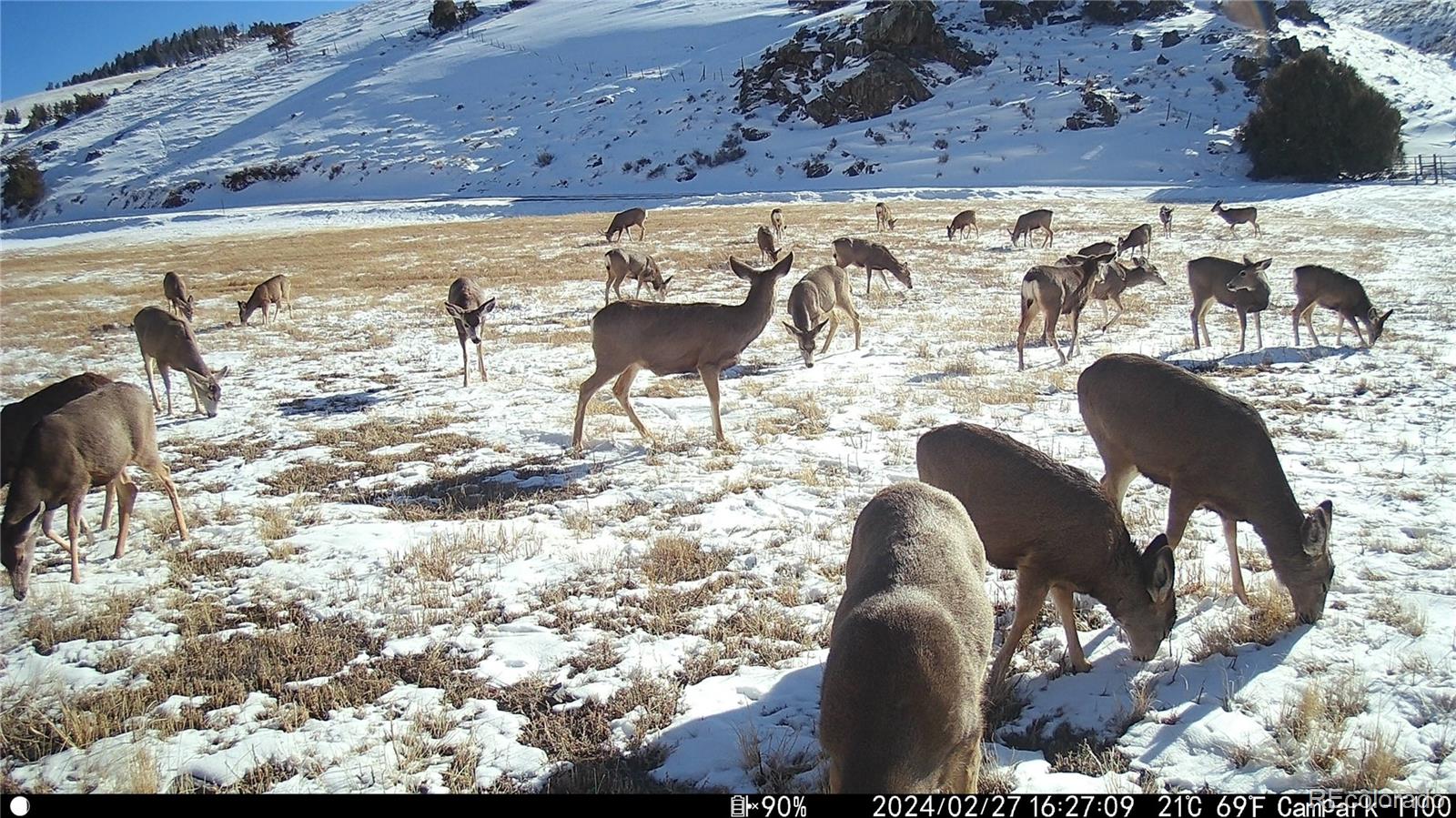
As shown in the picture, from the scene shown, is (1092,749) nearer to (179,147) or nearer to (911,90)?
(911,90)

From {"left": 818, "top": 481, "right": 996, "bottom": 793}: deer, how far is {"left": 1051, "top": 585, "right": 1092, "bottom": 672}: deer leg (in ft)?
3.60

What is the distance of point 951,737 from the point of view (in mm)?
3283

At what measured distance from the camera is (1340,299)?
44.1ft

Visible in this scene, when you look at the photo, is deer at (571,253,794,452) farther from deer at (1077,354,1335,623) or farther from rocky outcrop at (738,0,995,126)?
rocky outcrop at (738,0,995,126)

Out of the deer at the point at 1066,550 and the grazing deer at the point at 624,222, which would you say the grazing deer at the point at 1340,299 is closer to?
the deer at the point at 1066,550

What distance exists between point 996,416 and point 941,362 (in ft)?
11.3

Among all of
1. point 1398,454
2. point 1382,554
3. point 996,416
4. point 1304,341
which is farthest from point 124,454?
point 1304,341

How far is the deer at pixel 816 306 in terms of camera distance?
1336cm

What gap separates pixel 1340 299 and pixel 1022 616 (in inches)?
494

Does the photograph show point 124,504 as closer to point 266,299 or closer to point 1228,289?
point 266,299

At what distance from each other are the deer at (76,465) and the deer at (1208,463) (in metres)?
7.80

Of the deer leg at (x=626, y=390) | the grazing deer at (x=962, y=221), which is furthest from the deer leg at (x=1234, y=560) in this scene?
the grazing deer at (x=962, y=221)

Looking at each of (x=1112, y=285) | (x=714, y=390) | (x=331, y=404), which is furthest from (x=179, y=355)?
(x=1112, y=285)

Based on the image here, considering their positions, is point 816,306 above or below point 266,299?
below
